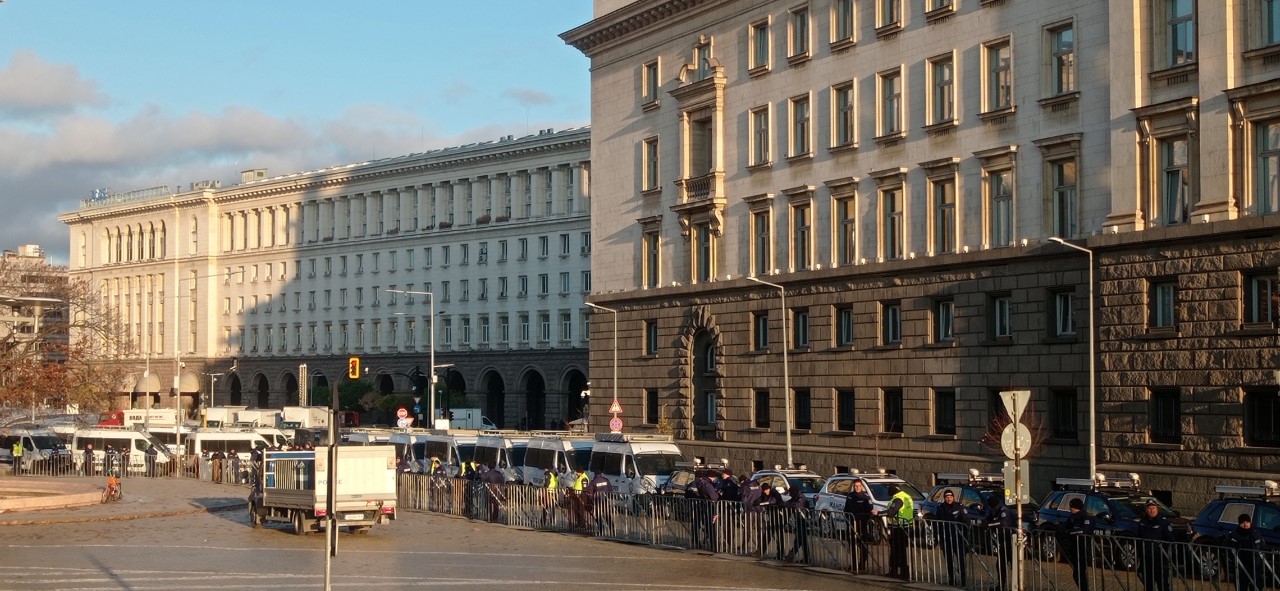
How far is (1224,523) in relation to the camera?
29297 millimetres

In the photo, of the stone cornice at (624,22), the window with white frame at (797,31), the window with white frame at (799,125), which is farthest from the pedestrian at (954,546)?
the stone cornice at (624,22)

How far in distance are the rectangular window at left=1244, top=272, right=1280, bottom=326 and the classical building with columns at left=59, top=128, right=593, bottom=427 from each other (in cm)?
6012

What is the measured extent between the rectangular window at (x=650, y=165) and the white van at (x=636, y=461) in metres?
18.8

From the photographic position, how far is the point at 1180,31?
44.3m

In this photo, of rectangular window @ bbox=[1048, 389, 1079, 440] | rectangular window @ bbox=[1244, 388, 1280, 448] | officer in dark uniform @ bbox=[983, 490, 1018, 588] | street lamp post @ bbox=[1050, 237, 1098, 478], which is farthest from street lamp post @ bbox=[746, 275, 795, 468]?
officer in dark uniform @ bbox=[983, 490, 1018, 588]

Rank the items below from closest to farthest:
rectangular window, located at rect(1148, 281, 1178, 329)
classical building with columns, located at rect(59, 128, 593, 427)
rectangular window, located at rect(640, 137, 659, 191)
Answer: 1. rectangular window, located at rect(1148, 281, 1178, 329)
2. rectangular window, located at rect(640, 137, 659, 191)
3. classical building with columns, located at rect(59, 128, 593, 427)

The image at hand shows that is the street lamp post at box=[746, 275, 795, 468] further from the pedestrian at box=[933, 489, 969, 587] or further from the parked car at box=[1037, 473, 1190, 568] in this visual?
the pedestrian at box=[933, 489, 969, 587]

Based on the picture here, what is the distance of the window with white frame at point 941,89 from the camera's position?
174 feet

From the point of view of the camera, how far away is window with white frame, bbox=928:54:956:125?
5300 cm

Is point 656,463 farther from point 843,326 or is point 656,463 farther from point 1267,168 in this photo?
point 1267,168

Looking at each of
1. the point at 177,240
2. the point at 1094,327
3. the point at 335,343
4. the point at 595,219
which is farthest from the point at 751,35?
the point at 177,240

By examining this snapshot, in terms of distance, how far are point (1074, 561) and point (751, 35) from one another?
38.7m

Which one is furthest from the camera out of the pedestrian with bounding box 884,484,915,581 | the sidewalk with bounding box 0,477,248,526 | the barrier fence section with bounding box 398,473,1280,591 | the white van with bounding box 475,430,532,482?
the white van with bounding box 475,430,532,482

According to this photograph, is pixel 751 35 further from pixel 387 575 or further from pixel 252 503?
pixel 387 575
